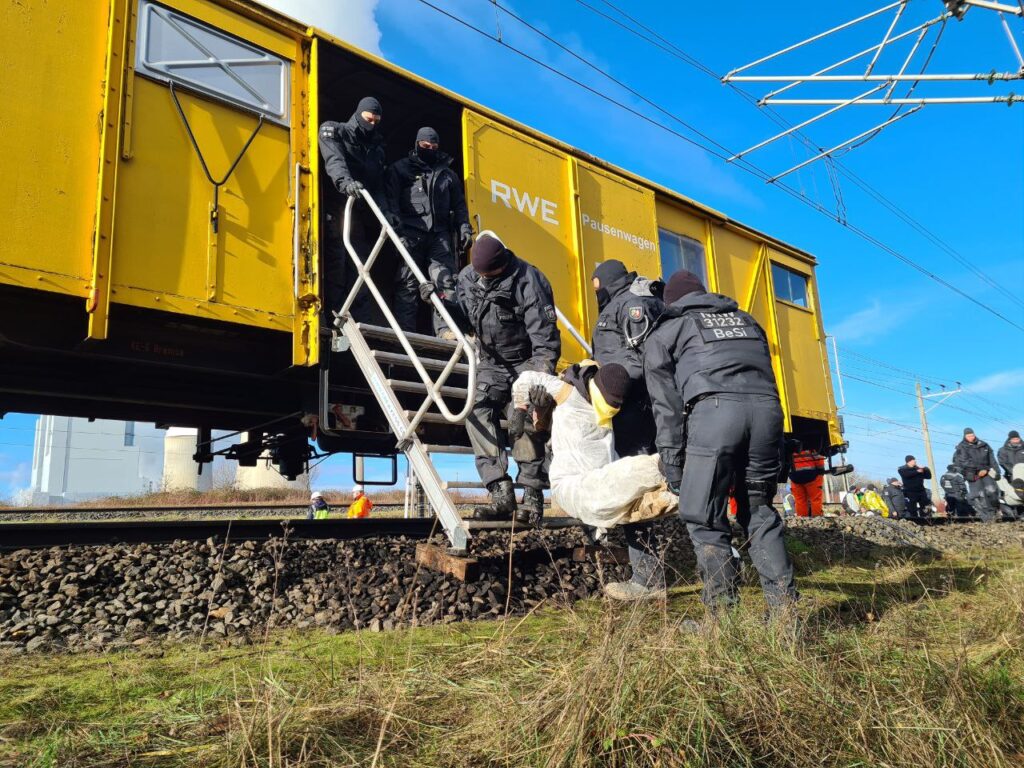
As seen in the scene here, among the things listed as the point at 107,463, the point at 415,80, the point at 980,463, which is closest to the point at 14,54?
the point at 415,80

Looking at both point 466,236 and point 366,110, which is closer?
point 366,110

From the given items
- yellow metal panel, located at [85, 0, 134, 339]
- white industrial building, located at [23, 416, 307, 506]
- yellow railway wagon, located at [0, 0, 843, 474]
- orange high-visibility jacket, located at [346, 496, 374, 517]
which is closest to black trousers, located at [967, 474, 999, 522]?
yellow railway wagon, located at [0, 0, 843, 474]

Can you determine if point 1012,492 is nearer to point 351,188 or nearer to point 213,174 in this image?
point 351,188

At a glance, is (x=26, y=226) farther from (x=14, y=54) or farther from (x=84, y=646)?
(x=84, y=646)

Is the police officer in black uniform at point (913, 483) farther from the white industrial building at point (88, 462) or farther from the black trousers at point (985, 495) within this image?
the white industrial building at point (88, 462)

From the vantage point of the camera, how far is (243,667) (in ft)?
8.25

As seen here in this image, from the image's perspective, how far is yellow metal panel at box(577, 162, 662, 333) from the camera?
684cm

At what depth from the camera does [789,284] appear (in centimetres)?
971

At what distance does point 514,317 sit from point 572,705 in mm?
3227

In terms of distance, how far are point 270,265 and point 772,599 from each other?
3.79m

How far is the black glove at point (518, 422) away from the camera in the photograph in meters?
4.00

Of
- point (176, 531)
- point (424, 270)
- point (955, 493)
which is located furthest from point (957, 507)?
point (176, 531)

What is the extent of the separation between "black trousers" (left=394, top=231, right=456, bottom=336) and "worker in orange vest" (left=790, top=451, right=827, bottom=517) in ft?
Answer: 19.2

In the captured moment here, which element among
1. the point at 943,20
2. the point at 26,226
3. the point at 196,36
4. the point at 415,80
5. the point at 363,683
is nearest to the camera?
the point at 363,683
